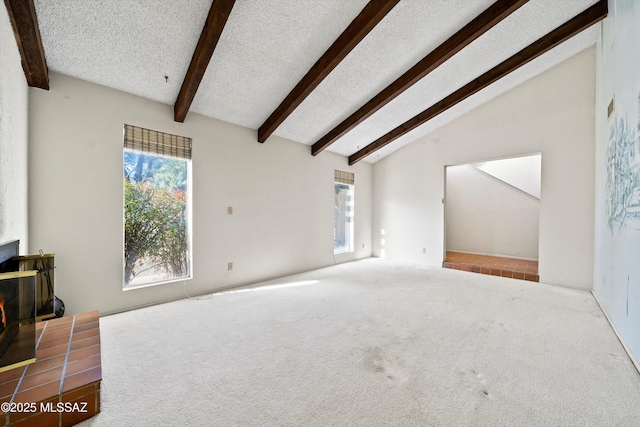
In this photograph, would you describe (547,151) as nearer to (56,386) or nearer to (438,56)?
(438,56)

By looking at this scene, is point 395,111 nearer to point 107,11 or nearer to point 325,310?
point 325,310

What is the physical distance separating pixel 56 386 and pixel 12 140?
1.77 metres

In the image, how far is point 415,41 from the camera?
2.91 m

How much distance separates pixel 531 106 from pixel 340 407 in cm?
520

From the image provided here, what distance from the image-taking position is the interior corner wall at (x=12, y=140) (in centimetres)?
164

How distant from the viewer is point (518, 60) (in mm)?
3428

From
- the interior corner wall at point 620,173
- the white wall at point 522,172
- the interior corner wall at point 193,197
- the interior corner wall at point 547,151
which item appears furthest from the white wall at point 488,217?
the interior corner wall at point 193,197

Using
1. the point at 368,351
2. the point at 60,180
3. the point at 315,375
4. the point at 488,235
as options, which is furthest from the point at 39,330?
the point at 488,235

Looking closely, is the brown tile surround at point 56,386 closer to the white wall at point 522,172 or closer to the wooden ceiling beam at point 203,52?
the wooden ceiling beam at point 203,52

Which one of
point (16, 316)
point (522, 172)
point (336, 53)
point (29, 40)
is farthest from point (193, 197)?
point (522, 172)

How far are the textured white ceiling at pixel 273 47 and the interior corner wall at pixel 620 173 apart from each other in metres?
0.85

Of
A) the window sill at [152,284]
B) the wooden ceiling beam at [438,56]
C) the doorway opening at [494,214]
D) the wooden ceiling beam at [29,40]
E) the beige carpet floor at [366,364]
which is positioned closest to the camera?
the beige carpet floor at [366,364]

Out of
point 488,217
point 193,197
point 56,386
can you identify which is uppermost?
point 193,197

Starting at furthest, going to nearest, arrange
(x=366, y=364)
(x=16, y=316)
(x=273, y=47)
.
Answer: (x=273, y=47), (x=366, y=364), (x=16, y=316)
